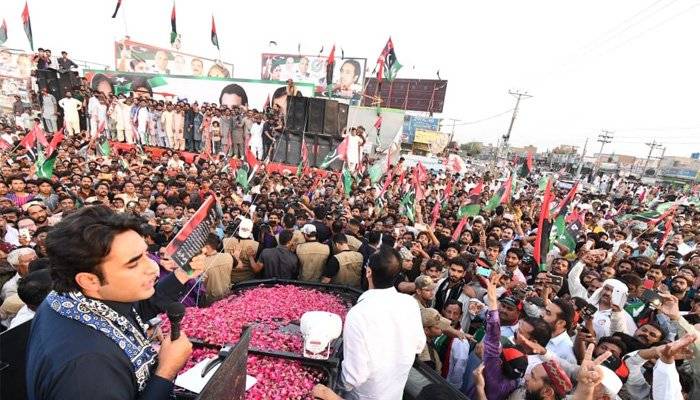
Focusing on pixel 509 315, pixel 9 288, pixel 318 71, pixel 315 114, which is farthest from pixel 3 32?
pixel 509 315

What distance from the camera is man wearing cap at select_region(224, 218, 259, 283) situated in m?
4.97

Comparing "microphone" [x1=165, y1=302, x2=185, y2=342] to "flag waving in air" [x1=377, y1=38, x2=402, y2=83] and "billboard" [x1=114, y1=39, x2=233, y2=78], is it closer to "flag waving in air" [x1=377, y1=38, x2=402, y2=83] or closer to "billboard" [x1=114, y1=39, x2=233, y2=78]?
"flag waving in air" [x1=377, y1=38, x2=402, y2=83]

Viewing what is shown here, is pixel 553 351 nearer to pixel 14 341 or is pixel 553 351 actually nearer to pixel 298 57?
pixel 14 341

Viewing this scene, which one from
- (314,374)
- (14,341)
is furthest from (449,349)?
(14,341)

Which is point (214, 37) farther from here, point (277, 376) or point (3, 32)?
point (277, 376)

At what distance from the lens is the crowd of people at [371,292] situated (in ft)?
4.11

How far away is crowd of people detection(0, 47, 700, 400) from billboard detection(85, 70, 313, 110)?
476 inches

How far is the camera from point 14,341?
2.29 m

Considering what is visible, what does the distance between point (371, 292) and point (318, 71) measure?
4082 cm

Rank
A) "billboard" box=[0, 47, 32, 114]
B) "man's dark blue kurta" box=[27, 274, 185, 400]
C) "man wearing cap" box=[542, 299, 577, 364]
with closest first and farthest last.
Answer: "man's dark blue kurta" box=[27, 274, 185, 400] → "man wearing cap" box=[542, 299, 577, 364] → "billboard" box=[0, 47, 32, 114]

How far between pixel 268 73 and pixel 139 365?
44671mm

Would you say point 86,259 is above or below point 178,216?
above

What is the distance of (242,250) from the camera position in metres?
5.06

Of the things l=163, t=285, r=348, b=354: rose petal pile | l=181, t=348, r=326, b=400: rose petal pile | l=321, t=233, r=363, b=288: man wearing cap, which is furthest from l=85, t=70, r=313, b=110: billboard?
l=181, t=348, r=326, b=400: rose petal pile
